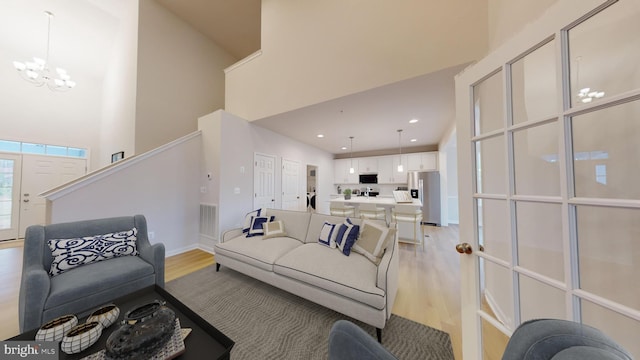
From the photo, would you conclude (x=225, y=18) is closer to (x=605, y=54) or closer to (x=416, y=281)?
(x=605, y=54)

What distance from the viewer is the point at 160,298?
1.53 meters

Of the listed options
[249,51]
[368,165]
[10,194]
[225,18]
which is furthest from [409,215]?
[10,194]

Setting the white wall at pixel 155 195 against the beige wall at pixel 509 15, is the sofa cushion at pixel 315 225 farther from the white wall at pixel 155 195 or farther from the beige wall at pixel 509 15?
the white wall at pixel 155 195

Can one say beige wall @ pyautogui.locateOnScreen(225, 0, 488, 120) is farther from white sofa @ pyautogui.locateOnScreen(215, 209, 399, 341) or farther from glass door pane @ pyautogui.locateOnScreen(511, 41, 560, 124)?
white sofa @ pyautogui.locateOnScreen(215, 209, 399, 341)

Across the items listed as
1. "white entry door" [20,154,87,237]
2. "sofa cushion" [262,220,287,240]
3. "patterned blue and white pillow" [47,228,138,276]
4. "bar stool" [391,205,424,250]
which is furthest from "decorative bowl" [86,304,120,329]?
"white entry door" [20,154,87,237]

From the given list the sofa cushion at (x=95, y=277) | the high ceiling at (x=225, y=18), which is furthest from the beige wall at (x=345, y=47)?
the sofa cushion at (x=95, y=277)

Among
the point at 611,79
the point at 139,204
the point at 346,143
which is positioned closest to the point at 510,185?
the point at 611,79

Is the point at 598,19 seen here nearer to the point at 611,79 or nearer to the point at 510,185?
the point at 611,79

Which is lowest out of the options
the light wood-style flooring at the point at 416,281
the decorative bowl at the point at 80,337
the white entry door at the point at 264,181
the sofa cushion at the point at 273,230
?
the light wood-style flooring at the point at 416,281

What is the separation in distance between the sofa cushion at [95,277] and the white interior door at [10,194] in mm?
5572

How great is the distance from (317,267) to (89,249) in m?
2.33

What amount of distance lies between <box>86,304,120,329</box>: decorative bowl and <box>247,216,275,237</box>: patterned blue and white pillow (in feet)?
5.76

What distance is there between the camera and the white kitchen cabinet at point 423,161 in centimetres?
615

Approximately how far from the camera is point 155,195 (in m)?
3.41
